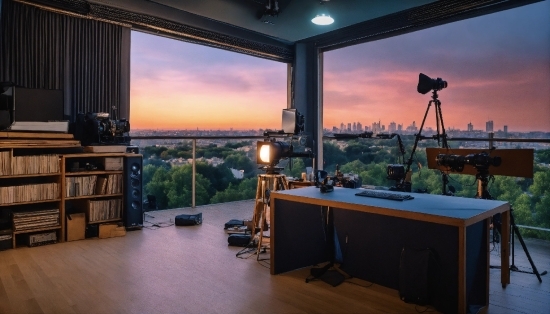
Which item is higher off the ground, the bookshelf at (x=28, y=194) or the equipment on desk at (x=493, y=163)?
the equipment on desk at (x=493, y=163)

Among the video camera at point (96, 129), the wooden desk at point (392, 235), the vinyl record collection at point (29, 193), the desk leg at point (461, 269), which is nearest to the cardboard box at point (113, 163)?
the video camera at point (96, 129)

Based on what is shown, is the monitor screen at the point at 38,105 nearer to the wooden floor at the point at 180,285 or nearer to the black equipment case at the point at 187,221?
the wooden floor at the point at 180,285

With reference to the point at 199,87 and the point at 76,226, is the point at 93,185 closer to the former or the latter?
the point at 76,226

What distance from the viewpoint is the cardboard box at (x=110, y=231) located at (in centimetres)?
388

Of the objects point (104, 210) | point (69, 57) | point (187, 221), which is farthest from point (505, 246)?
point (69, 57)

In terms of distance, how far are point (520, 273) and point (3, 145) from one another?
446 centimetres

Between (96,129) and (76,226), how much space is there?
101 cm

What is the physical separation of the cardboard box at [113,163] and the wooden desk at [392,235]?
2159 mm

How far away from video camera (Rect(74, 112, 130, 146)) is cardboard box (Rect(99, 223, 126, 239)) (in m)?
0.89

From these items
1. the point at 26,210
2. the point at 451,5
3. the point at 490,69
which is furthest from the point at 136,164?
the point at 490,69

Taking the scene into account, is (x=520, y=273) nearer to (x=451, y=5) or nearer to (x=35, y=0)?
(x=451, y=5)

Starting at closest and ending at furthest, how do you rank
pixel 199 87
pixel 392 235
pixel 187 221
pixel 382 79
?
pixel 392 235 → pixel 187 221 → pixel 382 79 → pixel 199 87

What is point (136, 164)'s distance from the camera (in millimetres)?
4227

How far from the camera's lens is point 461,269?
194 cm
